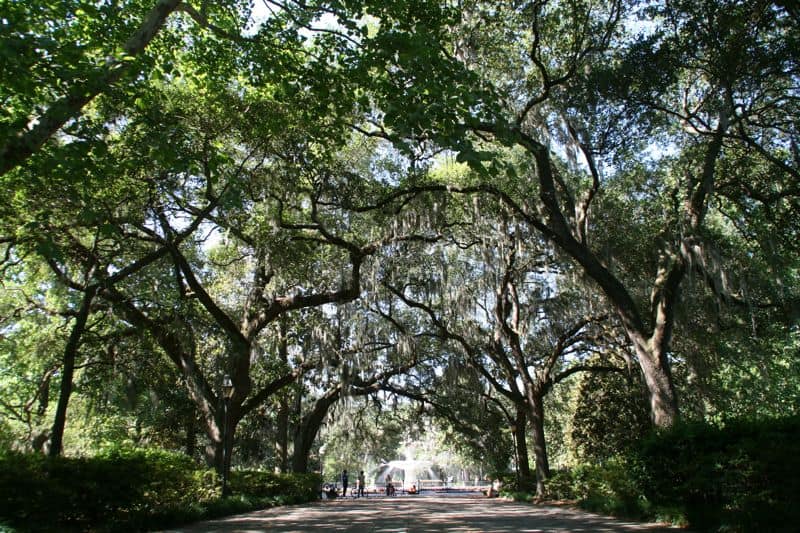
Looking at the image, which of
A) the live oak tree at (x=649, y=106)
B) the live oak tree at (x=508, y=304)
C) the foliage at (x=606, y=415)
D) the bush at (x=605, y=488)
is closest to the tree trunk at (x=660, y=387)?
the live oak tree at (x=649, y=106)

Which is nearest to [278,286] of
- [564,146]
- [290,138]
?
[290,138]

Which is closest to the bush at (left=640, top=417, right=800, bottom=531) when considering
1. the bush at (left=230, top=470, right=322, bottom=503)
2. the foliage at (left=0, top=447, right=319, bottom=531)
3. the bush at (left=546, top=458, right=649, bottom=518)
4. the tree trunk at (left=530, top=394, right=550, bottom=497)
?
the bush at (left=546, top=458, right=649, bottom=518)

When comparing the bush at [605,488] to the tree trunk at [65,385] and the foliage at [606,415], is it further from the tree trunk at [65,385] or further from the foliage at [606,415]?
the tree trunk at [65,385]

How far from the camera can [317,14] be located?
7715 millimetres

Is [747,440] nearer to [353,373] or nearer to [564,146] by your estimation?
[564,146]

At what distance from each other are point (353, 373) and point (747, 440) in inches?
465

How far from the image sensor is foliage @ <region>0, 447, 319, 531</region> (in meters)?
6.26

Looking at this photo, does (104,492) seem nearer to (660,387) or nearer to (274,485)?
(660,387)

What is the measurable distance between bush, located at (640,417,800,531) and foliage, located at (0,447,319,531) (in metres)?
8.40

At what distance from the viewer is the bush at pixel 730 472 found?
18.9ft

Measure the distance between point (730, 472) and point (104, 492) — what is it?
28.3ft

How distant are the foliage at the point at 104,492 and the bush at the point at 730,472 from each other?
27.6 feet

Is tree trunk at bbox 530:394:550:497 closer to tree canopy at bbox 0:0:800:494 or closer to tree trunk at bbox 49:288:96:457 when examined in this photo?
tree canopy at bbox 0:0:800:494

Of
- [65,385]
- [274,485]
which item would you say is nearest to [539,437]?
[274,485]
